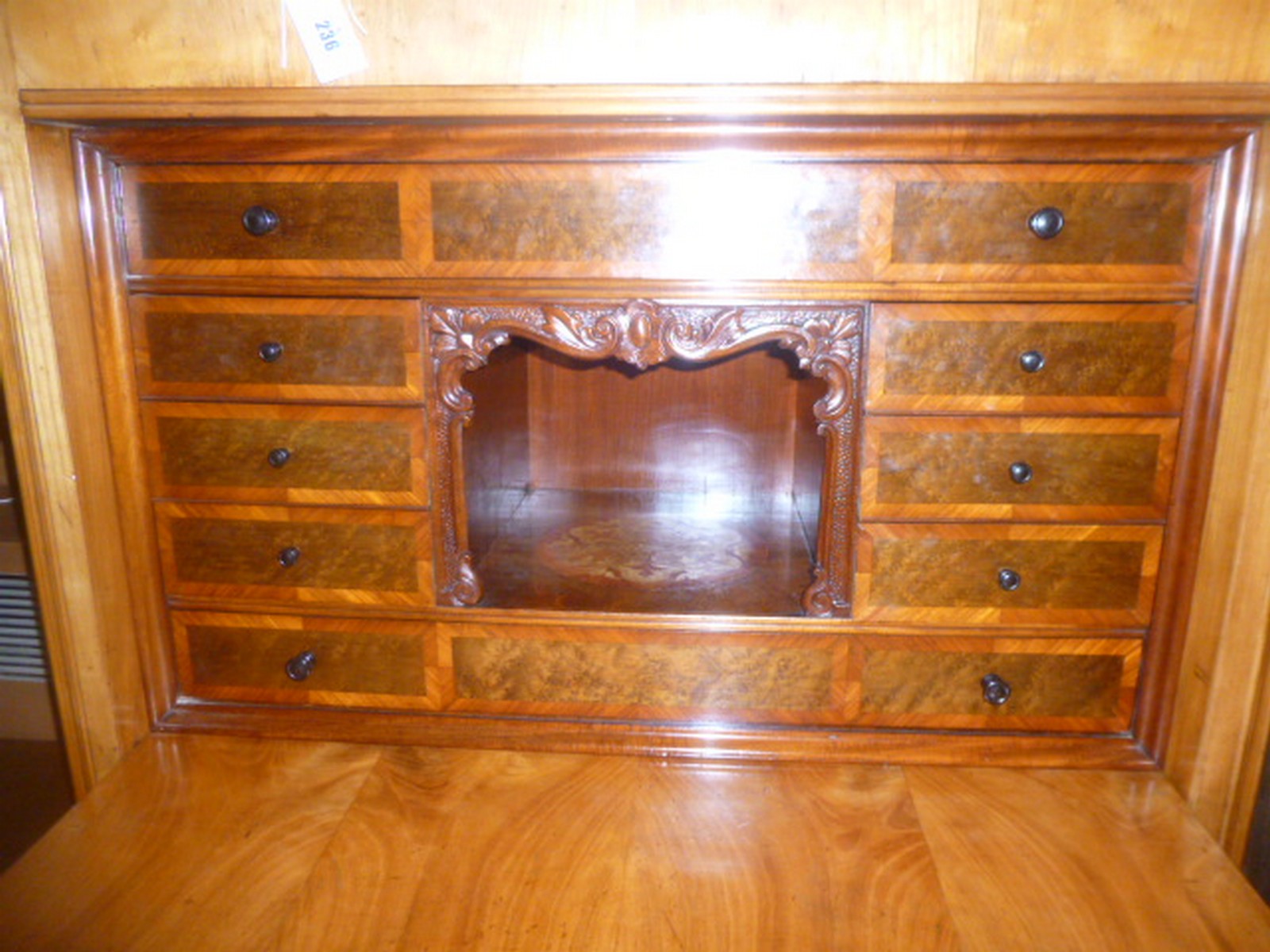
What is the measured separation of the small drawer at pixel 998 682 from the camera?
1128 millimetres

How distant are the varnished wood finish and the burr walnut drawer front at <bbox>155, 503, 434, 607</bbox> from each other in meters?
0.21

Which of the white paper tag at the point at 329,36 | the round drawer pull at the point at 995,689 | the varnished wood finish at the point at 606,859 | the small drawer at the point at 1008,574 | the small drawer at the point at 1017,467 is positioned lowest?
the varnished wood finish at the point at 606,859

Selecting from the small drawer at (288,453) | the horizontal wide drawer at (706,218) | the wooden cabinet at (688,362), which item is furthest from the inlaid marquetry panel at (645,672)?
the horizontal wide drawer at (706,218)

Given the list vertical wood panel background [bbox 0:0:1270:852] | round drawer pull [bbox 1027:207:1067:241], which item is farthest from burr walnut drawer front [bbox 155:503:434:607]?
round drawer pull [bbox 1027:207:1067:241]

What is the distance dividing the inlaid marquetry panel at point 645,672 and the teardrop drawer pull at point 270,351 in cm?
40

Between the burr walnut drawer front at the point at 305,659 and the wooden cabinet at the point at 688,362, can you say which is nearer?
the wooden cabinet at the point at 688,362

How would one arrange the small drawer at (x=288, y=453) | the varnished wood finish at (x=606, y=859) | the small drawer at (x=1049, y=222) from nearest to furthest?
the varnished wood finish at (x=606, y=859)
the small drawer at (x=1049, y=222)
the small drawer at (x=288, y=453)

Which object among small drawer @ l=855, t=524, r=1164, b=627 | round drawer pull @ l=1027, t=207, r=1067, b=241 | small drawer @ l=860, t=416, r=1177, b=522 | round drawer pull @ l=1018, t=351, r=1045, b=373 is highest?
round drawer pull @ l=1027, t=207, r=1067, b=241

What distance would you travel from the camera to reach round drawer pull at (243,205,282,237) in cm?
105

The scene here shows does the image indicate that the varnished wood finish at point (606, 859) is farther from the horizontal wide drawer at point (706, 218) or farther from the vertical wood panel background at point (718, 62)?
the horizontal wide drawer at point (706, 218)

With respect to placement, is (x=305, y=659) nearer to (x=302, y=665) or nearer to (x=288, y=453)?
(x=302, y=665)

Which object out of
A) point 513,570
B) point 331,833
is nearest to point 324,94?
point 513,570

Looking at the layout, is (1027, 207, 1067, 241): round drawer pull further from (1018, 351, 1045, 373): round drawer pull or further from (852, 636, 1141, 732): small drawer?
(852, 636, 1141, 732): small drawer

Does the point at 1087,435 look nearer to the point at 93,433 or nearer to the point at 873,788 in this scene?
the point at 873,788
